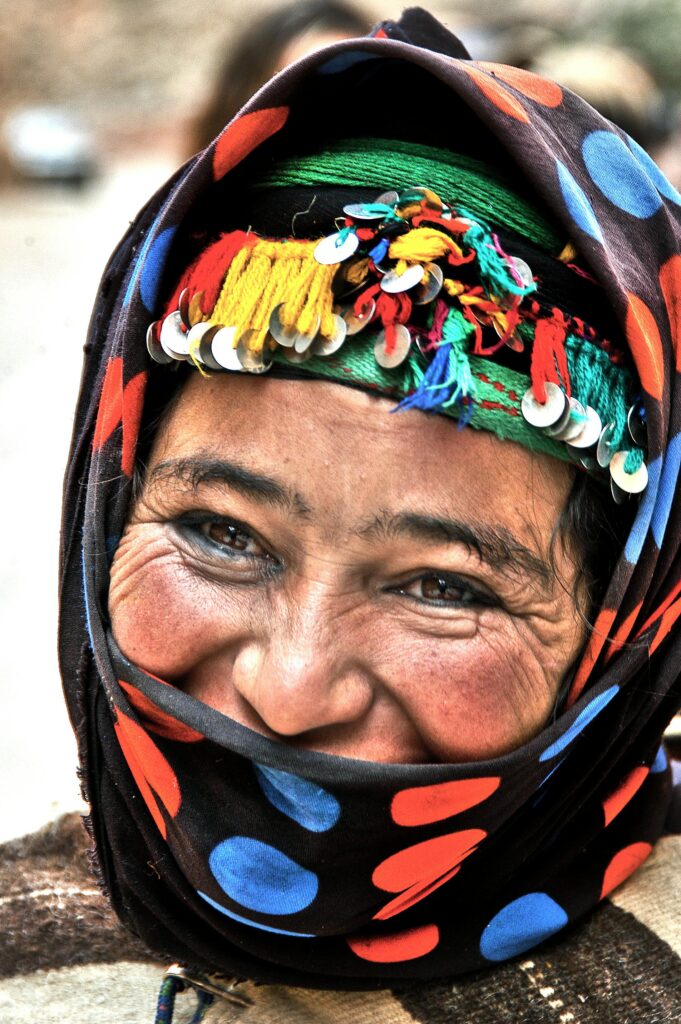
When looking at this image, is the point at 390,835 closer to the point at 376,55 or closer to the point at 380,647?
the point at 380,647

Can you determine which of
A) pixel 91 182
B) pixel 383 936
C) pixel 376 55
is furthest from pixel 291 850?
pixel 91 182

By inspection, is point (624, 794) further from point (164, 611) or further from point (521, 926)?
point (164, 611)

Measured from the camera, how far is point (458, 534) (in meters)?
1.83

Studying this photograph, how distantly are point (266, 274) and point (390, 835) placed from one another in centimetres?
88

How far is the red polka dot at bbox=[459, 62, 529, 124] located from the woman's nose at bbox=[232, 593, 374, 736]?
2.60 ft

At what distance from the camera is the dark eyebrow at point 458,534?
1.81m

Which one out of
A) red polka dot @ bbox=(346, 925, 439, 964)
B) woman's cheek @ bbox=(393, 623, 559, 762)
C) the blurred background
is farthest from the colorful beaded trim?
the blurred background

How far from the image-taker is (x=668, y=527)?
1980mm

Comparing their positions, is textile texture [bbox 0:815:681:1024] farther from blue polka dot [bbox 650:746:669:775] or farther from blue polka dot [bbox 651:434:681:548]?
blue polka dot [bbox 651:434:681:548]

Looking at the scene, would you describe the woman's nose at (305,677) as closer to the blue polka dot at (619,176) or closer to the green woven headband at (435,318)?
the green woven headband at (435,318)

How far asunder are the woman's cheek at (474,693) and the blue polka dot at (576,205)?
2.04 ft

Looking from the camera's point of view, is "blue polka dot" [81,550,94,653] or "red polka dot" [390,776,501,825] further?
"blue polka dot" [81,550,94,653]

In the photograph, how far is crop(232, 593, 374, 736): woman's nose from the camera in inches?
70.7

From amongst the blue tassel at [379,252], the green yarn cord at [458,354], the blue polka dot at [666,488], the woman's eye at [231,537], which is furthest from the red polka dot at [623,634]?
the blue tassel at [379,252]
